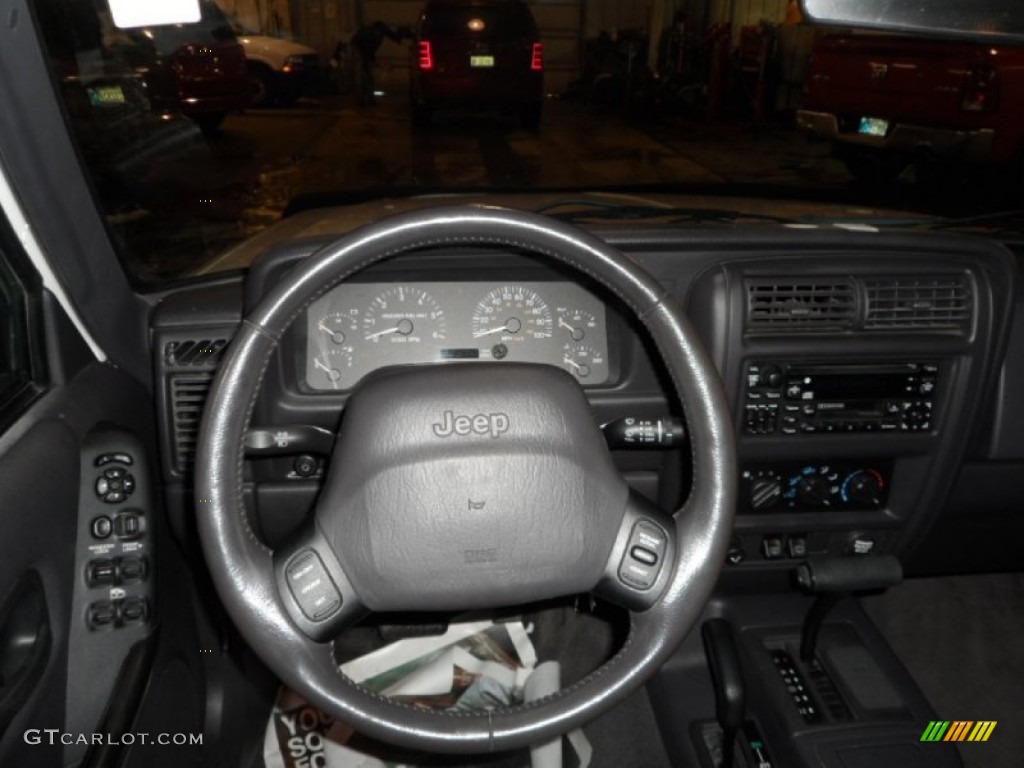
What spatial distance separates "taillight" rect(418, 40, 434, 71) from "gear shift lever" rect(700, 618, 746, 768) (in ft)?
40.5

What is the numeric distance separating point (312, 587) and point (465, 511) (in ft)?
0.85

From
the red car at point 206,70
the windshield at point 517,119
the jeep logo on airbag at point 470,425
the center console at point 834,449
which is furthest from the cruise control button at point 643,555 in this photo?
the red car at point 206,70

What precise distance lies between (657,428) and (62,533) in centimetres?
118

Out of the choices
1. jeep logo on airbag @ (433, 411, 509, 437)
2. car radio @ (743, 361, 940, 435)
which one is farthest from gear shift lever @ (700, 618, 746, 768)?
jeep logo on airbag @ (433, 411, 509, 437)

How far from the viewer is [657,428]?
1.61 meters

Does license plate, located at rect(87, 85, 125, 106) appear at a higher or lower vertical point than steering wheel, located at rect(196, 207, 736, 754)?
higher

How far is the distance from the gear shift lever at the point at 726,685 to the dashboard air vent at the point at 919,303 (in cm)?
92

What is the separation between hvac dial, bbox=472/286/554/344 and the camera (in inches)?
82.8

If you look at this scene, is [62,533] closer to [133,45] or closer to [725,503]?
[725,503]

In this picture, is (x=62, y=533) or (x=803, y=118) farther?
(x=803, y=118)

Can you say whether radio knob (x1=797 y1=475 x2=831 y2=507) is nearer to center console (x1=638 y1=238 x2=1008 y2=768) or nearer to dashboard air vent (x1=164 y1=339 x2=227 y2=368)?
center console (x1=638 y1=238 x2=1008 y2=768)

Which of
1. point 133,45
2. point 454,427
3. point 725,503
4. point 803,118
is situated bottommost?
point 803,118

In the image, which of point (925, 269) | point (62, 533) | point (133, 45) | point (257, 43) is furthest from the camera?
point (257, 43)

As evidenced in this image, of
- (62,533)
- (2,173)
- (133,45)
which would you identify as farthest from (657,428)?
(133,45)
